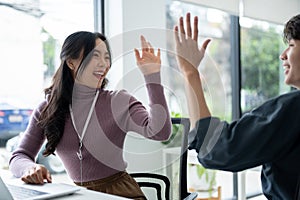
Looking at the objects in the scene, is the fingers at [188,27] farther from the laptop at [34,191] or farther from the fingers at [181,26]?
the laptop at [34,191]

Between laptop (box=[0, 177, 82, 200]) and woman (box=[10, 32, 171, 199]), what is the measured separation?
26 centimetres

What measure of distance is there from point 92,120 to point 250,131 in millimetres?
873

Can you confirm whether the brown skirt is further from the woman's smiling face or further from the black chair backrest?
the woman's smiling face

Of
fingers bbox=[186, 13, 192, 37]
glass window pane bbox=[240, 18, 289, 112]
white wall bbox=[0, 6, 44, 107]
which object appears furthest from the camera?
glass window pane bbox=[240, 18, 289, 112]

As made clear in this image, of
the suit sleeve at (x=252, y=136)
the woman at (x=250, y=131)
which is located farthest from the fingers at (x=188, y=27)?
the suit sleeve at (x=252, y=136)

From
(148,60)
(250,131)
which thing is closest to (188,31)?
(250,131)

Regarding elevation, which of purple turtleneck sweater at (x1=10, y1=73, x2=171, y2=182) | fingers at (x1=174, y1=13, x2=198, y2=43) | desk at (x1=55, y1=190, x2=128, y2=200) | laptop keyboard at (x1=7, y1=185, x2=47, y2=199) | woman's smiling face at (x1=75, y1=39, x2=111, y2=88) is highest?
fingers at (x1=174, y1=13, x2=198, y2=43)

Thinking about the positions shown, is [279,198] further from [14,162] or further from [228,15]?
[228,15]

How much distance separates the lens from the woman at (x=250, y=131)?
3.27ft

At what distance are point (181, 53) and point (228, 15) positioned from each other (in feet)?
8.32

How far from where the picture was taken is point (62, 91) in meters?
1.75

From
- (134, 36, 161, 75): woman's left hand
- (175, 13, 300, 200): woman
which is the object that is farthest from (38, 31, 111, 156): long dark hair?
(175, 13, 300, 200): woman

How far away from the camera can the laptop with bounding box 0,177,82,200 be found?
107 cm

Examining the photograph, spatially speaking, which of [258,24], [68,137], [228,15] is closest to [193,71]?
[68,137]
